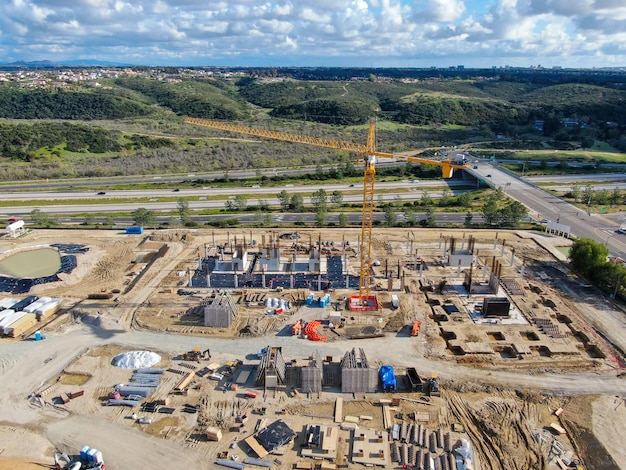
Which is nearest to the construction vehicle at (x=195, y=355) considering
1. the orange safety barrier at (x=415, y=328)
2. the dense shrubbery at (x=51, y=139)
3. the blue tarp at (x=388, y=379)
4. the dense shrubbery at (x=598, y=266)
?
the blue tarp at (x=388, y=379)

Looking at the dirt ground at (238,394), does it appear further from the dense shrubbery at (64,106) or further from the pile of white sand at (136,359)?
the dense shrubbery at (64,106)

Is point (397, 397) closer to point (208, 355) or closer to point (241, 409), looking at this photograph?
point (241, 409)

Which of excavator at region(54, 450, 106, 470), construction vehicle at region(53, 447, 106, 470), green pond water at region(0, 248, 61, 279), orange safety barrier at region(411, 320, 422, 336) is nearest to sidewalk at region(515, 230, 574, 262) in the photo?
orange safety barrier at region(411, 320, 422, 336)

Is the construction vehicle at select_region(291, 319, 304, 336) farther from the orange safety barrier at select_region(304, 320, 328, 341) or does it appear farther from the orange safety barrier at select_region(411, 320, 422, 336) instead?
the orange safety barrier at select_region(411, 320, 422, 336)

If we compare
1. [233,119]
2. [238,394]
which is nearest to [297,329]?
[238,394]

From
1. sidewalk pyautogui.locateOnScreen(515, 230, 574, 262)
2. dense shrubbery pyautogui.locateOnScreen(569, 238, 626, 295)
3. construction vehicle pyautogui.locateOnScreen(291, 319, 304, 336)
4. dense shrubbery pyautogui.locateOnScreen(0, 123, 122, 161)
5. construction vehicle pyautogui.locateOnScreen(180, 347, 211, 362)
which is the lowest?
construction vehicle pyautogui.locateOnScreen(180, 347, 211, 362)

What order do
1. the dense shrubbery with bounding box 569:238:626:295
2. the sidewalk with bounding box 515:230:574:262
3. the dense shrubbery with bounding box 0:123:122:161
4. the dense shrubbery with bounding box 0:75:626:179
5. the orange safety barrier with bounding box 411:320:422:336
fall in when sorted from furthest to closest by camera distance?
1. the dense shrubbery with bounding box 0:75:626:179
2. the dense shrubbery with bounding box 0:123:122:161
3. the sidewalk with bounding box 515:230:574:262
4. the dense shrubbery with bounding box 569:238:626:295
5. the orange safety barrier with bounding box 411:320:422:336
